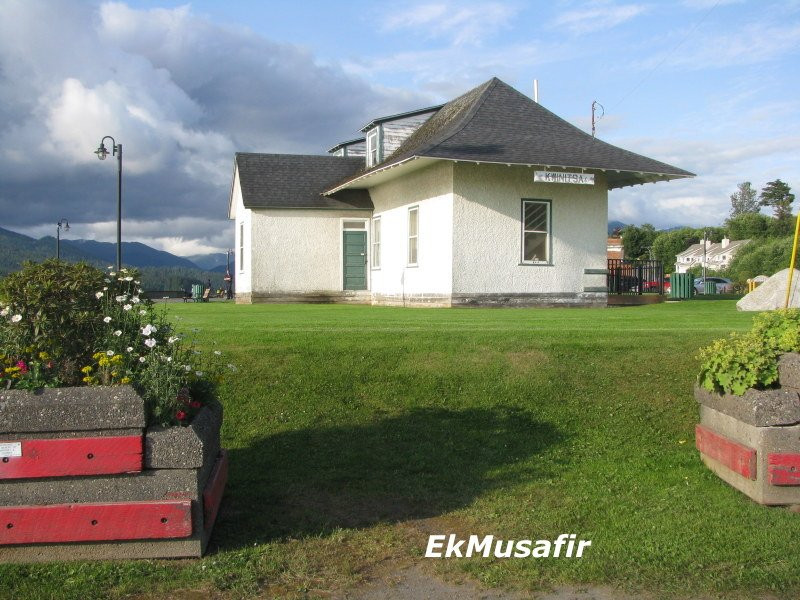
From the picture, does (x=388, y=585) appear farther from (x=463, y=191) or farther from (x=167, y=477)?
(x=463, y=191)

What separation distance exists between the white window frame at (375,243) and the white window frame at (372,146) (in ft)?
7.78

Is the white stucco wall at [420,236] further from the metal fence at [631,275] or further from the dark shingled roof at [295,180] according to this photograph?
the metal fence at [631,275]

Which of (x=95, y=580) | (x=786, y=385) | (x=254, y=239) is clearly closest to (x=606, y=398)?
(x=786, y=385)

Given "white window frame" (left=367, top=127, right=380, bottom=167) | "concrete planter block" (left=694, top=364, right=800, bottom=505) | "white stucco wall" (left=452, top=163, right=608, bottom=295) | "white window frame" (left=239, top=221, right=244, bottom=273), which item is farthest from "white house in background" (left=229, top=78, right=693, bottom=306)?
"concrete planter block" (left=694, top=364, right=800, bottom=505)

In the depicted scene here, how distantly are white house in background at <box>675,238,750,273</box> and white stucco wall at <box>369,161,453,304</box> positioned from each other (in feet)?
331

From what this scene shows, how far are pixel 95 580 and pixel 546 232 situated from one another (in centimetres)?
1671

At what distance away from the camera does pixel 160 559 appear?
4.91m

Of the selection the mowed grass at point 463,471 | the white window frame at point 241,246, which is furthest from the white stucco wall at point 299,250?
the mowed grass at point 463,471

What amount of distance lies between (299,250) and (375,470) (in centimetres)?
1898

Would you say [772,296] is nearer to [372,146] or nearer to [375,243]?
[375,243]

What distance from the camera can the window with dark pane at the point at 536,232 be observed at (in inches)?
787

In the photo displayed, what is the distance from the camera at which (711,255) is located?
443 feet

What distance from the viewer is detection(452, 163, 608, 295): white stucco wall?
19.4 m

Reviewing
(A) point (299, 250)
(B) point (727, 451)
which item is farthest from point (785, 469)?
(A) point (299, 250)
